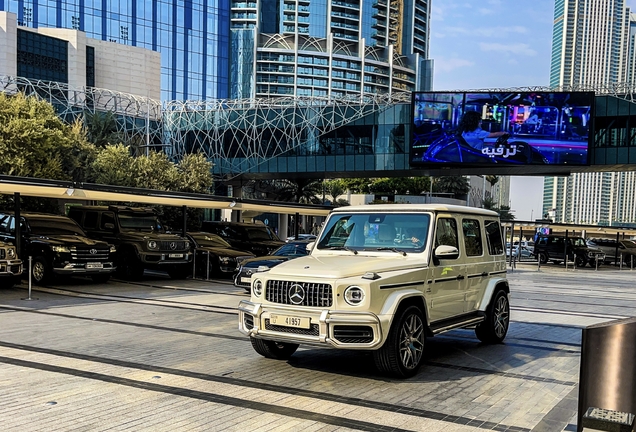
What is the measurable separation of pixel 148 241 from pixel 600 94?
43.5 metres

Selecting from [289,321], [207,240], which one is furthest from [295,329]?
[207,240]

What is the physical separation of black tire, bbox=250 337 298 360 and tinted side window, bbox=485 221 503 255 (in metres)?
3.51

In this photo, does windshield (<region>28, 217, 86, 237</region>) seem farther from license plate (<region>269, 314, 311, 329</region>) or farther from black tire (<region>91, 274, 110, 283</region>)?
license plate (<region>269, 314, 311, 329</region>)

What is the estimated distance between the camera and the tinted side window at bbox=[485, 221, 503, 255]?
31.3 feet

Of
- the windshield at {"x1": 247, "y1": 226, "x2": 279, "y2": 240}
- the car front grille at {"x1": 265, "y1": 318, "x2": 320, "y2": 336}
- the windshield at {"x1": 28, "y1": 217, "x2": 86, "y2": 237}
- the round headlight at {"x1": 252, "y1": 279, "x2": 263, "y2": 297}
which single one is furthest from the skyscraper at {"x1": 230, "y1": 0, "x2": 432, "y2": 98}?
the car front grille at {"x1": 265, "y1": 318, "x2": 320, "y2": 336}

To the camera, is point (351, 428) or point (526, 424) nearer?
point (351, 428)

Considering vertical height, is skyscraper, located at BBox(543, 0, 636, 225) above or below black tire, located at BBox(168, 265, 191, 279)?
above

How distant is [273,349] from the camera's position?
786 cm

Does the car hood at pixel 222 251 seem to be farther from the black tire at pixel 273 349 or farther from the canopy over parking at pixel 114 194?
the black tire at pixel 273 349

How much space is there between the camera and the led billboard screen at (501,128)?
4866 centimetres

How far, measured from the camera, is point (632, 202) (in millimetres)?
196125

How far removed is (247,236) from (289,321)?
17225mm

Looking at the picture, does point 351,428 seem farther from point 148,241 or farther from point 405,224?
point 148,241

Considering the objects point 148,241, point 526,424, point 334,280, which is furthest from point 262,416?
point 148,241
